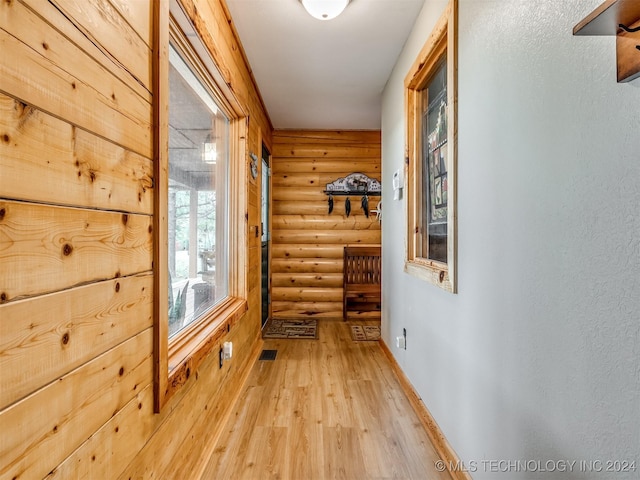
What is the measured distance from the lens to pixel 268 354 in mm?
3188

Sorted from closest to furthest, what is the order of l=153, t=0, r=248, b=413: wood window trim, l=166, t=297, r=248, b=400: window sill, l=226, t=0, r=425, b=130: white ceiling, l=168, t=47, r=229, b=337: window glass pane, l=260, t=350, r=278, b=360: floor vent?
l=153, t=0, r=248, b=413: wood window trim
l=166, t=297, r=248, b=400: window sill
l=168, t=47, r=229, b=337: window glass pane
l=226, t=0, r=425, b=130: white ceiling
l=260, t=350, r=278, b=360: floor vent

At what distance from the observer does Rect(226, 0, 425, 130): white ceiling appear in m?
2.15

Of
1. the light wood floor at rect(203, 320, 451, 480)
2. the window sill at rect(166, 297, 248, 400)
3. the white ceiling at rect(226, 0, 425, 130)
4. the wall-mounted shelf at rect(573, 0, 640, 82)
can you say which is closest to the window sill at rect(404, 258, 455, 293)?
the light wood floor at rect(203, 320, 451, 480)

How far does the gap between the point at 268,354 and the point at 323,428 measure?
4.33 feet

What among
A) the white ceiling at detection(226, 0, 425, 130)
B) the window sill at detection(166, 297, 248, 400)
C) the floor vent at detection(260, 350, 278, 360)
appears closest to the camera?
the window sill at detection(166, 297, 248, 400)

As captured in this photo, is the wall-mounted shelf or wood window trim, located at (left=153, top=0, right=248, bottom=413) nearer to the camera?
the wall-mounted shelf

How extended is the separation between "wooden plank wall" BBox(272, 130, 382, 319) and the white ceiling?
0.71 metres

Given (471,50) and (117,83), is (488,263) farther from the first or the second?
Answer: (117,83)

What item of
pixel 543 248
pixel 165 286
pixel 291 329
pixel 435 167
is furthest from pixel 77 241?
pixel 291 329

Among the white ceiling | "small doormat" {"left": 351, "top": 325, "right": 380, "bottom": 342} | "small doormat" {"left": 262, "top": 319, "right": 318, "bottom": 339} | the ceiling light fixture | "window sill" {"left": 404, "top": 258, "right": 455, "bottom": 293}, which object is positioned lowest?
"small doormat" {"left": 351, "top": 325, "right": 380, "bottom": 342}

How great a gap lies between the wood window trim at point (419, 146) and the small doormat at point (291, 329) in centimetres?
184

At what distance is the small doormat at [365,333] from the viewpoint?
3678 mm

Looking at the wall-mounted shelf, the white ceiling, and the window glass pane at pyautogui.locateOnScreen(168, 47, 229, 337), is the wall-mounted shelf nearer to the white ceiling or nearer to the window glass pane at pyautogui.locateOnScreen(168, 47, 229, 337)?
the window glass pane at pyautogui.locateOnScreen(168, 47, 229, 337)

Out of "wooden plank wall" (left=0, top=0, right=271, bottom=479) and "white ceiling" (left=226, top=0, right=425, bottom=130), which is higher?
"white ceiling" (left=226, top=0, right=425, bottom=130)
